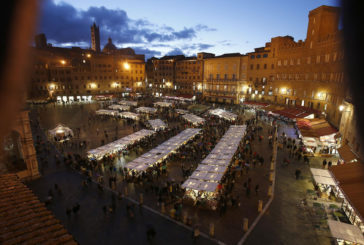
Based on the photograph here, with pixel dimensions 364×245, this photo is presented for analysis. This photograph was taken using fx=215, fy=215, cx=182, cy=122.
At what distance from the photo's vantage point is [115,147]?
2452 centimetres

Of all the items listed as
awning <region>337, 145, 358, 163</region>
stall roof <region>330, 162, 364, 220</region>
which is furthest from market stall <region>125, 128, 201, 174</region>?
awning <region>337, 145, 358, 163</region>

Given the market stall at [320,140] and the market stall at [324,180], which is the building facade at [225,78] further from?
the market stall at [324,180]

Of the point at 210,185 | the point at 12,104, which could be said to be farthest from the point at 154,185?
the point at 12,104

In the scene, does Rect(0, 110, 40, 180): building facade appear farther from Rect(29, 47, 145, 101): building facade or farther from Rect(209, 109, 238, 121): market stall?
Rect(29, 47, 145, 101): building facade

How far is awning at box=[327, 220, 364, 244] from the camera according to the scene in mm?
11227

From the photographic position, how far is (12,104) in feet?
5.09

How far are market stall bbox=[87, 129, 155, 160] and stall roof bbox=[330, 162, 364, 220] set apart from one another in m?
20.4

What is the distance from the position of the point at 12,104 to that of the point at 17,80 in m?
0.21

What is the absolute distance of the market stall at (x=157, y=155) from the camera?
1956 centimetres

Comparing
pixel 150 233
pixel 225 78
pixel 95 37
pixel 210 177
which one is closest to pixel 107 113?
pixel 210 177

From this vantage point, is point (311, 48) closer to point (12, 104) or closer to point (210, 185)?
point (210, 185)

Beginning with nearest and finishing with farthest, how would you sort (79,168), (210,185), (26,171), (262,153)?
(210,185), (26,171), (79,168), (262,153)

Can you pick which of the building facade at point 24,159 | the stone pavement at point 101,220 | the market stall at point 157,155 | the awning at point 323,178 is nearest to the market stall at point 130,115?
the market stall at point 157,155

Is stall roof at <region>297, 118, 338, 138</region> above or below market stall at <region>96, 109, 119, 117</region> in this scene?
above
